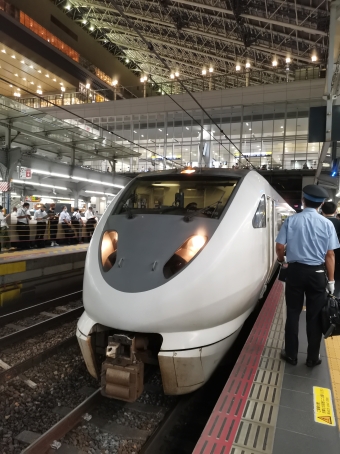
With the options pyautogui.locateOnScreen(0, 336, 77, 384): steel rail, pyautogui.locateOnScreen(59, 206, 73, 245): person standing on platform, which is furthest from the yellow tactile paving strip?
pyautogui.locateOnScreen(59, 206, 73, 245): person standing on platform

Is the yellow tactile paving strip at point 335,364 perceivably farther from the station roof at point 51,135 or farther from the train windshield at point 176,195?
the station roof at point 51,135

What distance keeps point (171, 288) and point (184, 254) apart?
0.49 meters

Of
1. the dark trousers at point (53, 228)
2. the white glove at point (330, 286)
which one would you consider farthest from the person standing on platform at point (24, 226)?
the white glove at point (330, 286)

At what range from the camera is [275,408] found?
2.80 m

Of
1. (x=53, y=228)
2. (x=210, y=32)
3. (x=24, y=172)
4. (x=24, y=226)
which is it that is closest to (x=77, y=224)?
(x=53, y=228)

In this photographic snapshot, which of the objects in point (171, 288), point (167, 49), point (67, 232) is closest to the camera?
point (171, 288)

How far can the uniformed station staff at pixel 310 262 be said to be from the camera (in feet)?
10.9

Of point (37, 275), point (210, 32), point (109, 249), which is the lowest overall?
point (37, 275)

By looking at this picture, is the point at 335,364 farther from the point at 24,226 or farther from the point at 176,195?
the point at 24,226

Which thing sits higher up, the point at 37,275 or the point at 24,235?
the point at 24,235

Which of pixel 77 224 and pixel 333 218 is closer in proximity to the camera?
pixel 333 218

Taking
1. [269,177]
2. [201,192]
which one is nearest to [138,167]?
[269,177]

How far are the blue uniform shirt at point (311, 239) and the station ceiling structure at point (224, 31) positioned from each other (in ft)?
65.3

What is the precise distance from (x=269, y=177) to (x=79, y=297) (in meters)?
22.7
